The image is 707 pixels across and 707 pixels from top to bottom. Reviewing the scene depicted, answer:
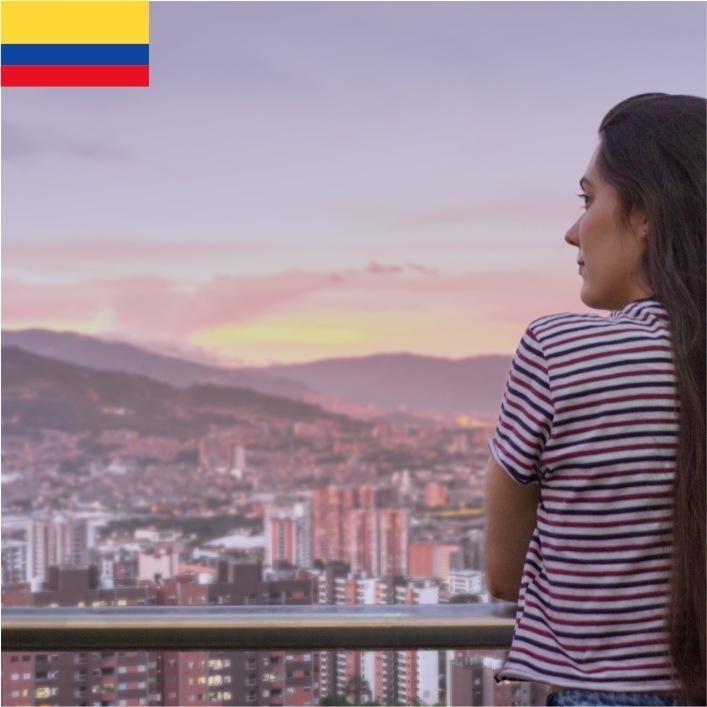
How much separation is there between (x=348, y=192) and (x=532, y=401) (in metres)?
34.7

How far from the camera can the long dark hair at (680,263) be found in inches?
30.9

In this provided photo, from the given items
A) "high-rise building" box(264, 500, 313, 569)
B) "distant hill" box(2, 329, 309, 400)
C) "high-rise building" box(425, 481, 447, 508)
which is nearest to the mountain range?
"distant hill" box(2, 329, 309, 400)

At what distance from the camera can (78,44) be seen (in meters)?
2.29

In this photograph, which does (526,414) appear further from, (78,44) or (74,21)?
(78,44)

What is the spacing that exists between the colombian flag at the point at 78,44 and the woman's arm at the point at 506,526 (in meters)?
1.68

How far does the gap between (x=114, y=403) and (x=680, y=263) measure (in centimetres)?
2285

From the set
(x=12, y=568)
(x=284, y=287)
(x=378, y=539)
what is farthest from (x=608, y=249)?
(x=284, y=287)

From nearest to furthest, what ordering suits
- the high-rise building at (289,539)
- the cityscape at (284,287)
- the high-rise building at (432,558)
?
1. the high-rise building at (432,558)
2. the high-rise building at (289,539)
3. the cityscape at (284,287)

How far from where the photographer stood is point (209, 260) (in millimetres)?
34469

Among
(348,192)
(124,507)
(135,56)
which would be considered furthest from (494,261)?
(135,56)

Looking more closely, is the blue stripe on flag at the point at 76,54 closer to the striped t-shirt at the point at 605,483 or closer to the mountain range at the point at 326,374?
the striped t-shirt at the point at 605,483

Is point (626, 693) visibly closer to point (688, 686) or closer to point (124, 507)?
point (688, 686)

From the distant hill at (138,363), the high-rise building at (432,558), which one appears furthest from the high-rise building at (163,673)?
the distant hill at (138,363)

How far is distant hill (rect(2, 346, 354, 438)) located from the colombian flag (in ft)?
54.5
